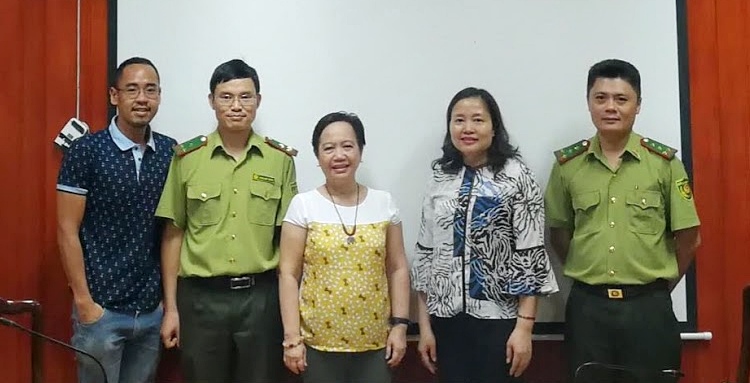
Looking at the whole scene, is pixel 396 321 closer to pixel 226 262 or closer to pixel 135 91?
pixel 226 262

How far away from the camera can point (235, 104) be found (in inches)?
89.3

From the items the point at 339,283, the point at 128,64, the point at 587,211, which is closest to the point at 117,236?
the point at 128,64

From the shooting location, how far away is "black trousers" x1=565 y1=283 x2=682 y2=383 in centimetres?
218

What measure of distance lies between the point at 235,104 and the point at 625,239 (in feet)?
4.17

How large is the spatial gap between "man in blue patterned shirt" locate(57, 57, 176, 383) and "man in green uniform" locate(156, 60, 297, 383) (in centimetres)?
7

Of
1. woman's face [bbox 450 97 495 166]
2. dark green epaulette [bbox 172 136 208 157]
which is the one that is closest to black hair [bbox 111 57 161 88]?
dark green epaulette [bbox 172 136 208 157]

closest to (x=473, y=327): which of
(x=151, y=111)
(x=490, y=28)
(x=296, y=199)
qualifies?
(x=296, y=199)

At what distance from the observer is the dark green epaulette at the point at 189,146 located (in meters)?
2.33

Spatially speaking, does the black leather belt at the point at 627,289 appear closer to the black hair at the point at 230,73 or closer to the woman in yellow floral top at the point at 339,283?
the woman in yellow floral top at the point at 339,283

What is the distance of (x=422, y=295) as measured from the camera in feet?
7.55

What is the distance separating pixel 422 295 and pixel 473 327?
0.21 metres

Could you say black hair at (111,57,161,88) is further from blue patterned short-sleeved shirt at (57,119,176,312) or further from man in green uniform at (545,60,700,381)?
man in green uniform at (545,60,700,381)

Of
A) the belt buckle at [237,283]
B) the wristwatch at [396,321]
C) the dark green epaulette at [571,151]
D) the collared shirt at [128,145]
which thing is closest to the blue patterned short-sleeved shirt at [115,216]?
the collared shirt at [128,145]

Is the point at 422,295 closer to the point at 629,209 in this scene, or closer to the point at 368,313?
the point at 368,313
